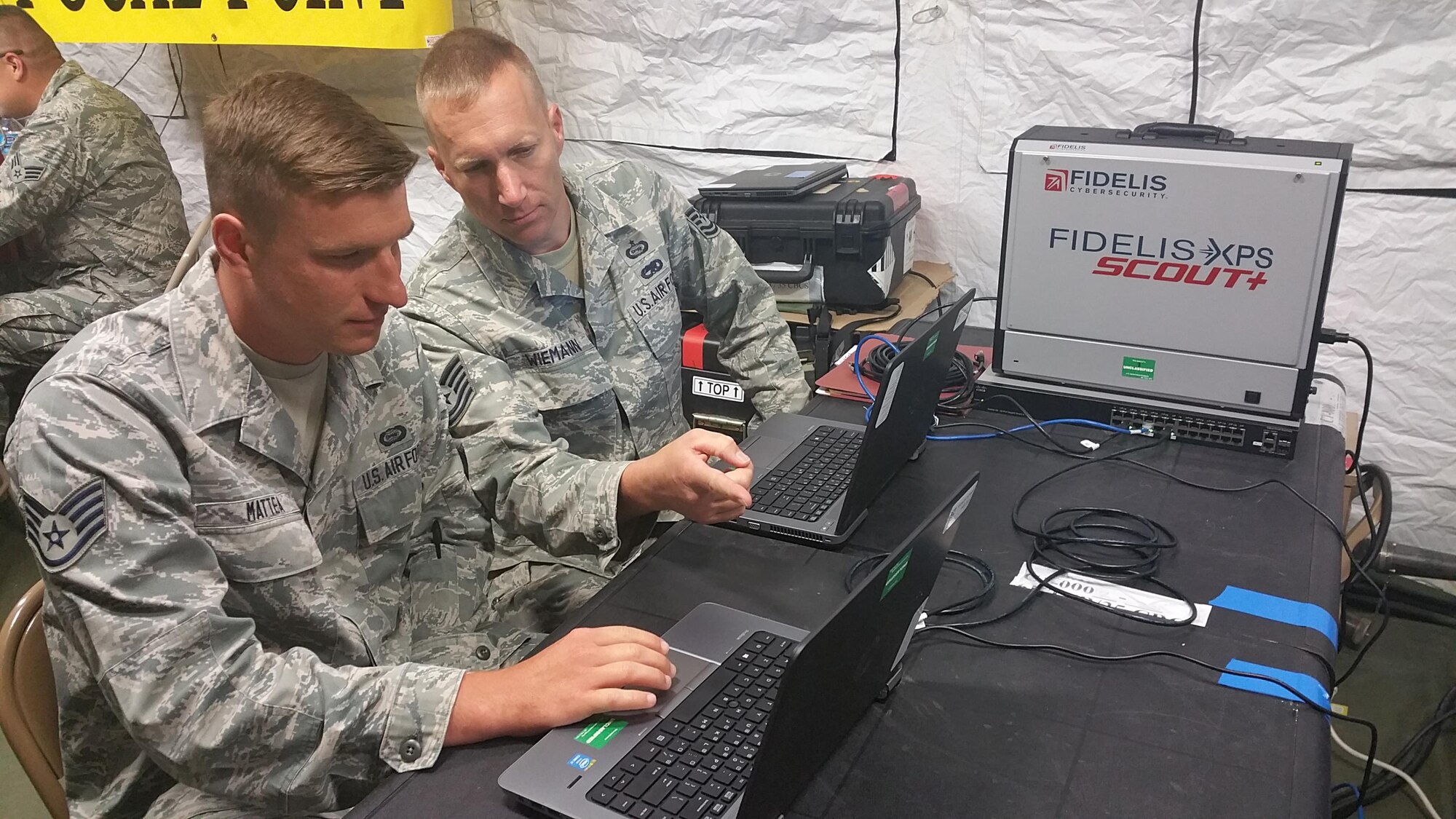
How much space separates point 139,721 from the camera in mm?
843

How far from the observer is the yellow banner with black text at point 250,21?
7.84ft

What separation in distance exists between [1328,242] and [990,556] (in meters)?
0.59

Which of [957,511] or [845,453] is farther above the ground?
[957,511]

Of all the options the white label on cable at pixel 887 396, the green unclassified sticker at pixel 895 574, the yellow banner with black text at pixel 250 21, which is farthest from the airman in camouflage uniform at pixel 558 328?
the yellow banner with black text at pixel 250 21

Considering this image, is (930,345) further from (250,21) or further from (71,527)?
(250,21)

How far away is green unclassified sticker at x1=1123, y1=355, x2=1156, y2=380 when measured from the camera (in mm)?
1371

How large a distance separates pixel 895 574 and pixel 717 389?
3.74ft

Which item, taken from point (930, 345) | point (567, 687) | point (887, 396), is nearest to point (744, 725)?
point (567, 687)

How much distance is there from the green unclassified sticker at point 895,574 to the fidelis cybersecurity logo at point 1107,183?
0.78m

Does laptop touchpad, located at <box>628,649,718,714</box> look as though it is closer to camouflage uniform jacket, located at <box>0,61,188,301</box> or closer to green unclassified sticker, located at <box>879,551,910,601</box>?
green unclassified sticker, located at <box>879,551,910,601</box>

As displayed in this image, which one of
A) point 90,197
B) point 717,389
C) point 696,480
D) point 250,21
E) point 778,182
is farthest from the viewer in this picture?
point 90,197

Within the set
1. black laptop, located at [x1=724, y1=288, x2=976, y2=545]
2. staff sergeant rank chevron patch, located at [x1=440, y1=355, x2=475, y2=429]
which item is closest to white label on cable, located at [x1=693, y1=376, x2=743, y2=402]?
black laptop, located at [x1=724, y1=288, x2=976, y2=545]

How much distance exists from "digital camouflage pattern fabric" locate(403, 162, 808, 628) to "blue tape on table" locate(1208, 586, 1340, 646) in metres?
0.69

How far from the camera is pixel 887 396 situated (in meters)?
1.07
